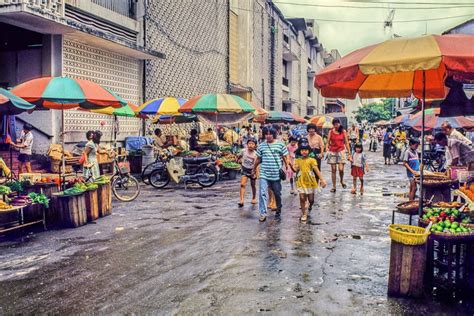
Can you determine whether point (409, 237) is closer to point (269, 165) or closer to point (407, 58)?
point (407, 58)

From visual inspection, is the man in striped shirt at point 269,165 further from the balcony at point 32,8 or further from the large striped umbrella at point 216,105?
the balcony at point 32,8

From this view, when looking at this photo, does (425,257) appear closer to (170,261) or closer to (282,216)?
(170,261)

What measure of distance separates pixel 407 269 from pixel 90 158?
8.01 m

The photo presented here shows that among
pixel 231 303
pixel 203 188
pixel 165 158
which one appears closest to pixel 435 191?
pixel 231 303

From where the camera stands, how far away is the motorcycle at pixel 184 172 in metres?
14.0

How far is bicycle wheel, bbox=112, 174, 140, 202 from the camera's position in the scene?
1139 cm

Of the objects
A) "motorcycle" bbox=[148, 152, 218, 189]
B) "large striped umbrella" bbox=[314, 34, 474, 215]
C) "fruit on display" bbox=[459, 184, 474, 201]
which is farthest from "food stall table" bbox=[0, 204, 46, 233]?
"fruit on display" bbox=[459, 184, 474, 201]

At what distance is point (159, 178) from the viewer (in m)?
14.1

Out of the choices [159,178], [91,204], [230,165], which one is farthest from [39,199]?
[230,165]

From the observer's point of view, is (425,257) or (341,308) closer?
(341,308)

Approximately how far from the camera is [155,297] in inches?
188

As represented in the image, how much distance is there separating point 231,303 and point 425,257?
6.88 feet

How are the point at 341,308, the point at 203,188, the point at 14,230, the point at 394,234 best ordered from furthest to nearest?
the point at 203,188
the point at 14,230
the point at 394,234
the point at 341,308

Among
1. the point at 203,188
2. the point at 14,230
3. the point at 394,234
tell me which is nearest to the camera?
the point at 394,234
